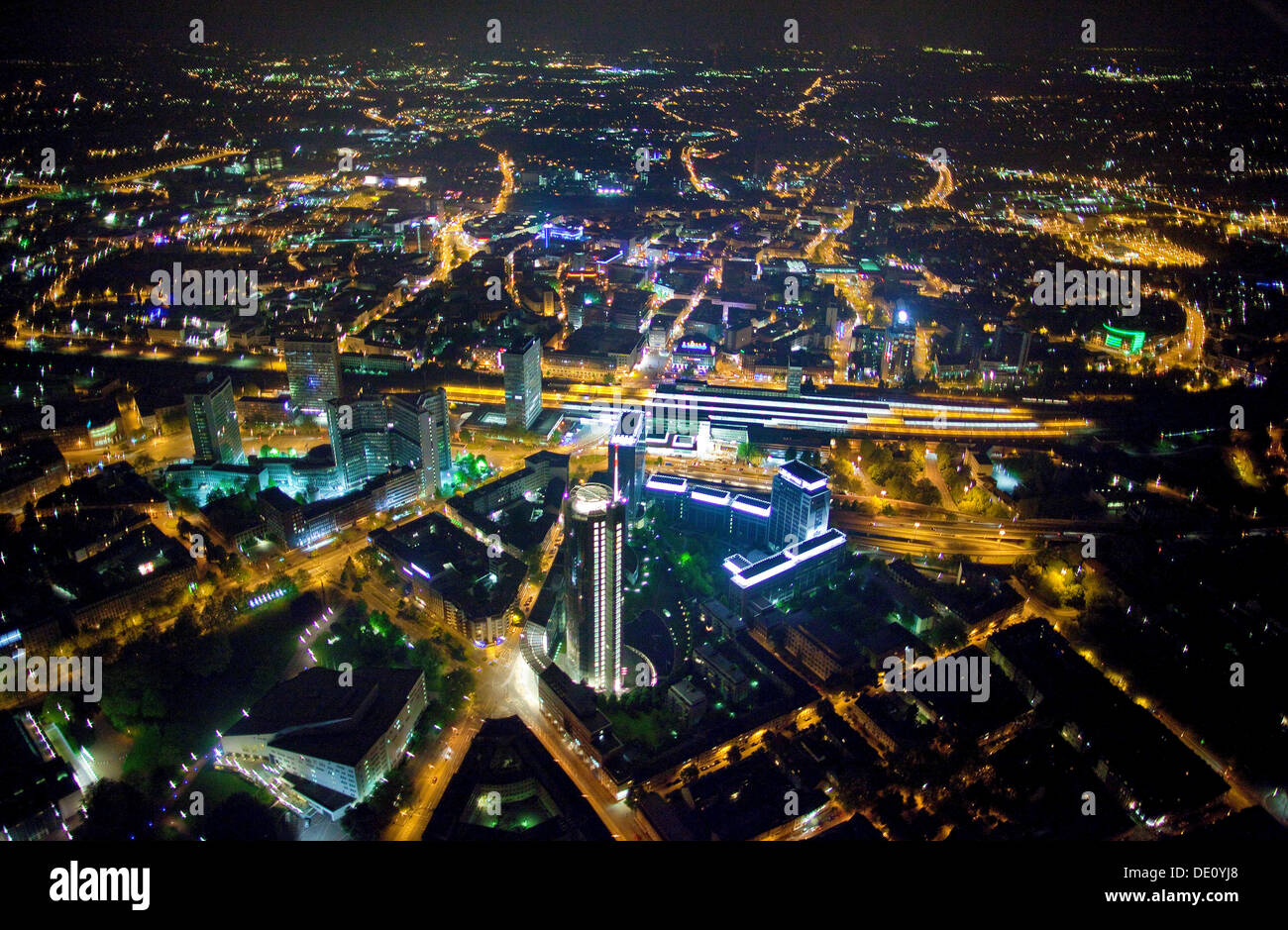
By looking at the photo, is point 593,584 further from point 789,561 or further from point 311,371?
point 311,371

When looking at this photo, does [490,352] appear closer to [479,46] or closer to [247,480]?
[247,480]

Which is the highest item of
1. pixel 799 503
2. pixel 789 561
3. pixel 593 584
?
pixel 799 503

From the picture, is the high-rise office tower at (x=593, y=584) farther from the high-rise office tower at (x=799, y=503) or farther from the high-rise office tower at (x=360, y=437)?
the high-rise office tower at (x=360, y=437)

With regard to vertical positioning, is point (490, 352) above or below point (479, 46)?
below

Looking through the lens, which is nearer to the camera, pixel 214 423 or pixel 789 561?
pixel 789 561

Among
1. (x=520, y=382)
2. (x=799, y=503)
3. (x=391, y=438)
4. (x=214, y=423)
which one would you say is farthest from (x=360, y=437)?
(x=799, y=503)
